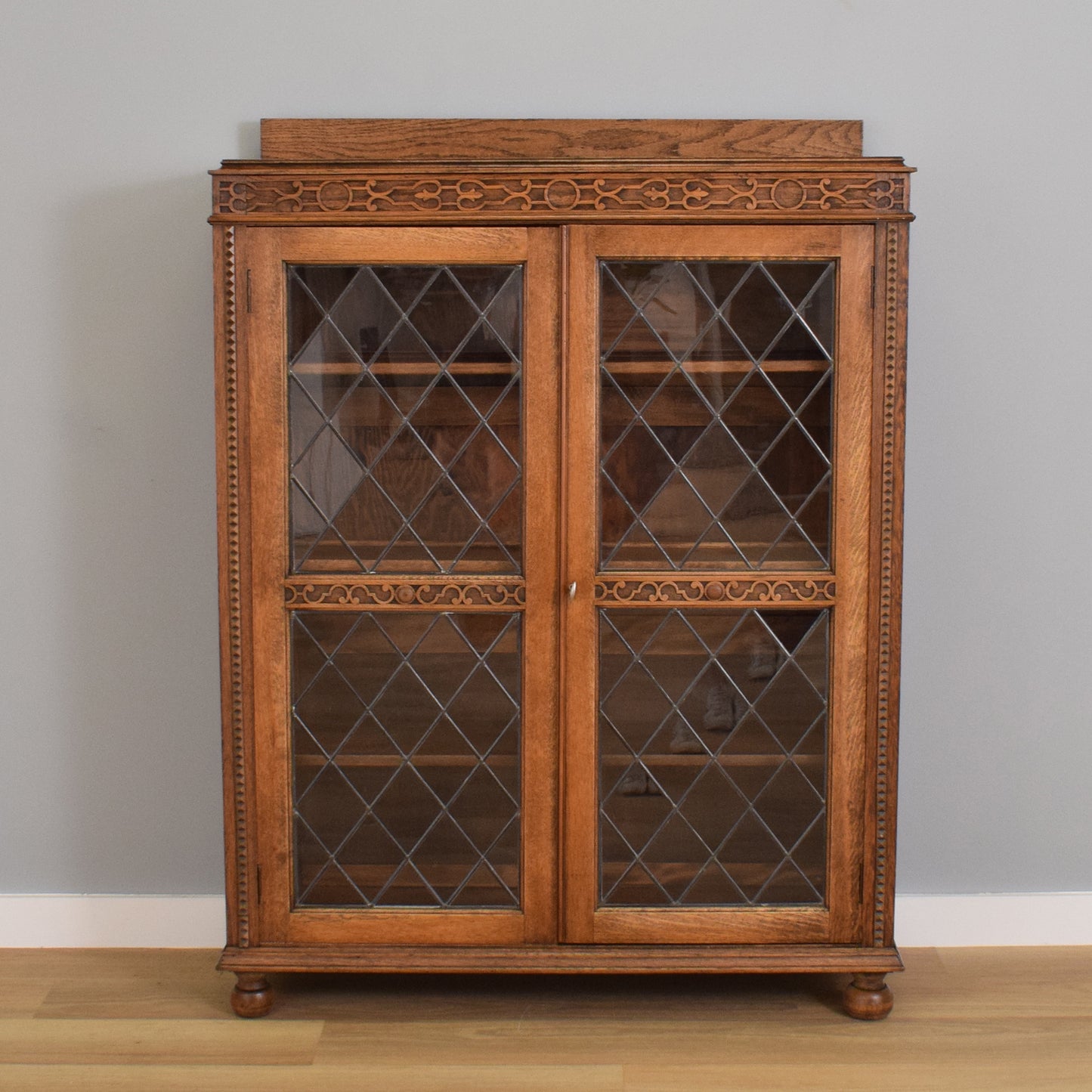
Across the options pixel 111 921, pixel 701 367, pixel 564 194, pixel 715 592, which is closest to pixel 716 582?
pixel 715 592

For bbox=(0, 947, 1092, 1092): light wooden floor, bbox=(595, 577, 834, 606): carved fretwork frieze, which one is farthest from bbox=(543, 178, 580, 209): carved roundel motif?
bbox=(0, 947, 1092, 1092): light wooden floor

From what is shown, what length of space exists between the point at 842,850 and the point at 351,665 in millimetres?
977

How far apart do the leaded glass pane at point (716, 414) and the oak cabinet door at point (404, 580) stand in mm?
125

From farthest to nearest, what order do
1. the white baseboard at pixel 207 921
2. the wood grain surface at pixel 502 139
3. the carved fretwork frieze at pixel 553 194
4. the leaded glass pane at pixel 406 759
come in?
the white baseboard at pixel 207 921 → the wood grain surface at pixel 502 139 → the leaded glass pane at pixel 406 759 → the carved fretwork frieze at pixel 553 194

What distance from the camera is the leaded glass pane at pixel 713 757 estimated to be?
1.99 meters

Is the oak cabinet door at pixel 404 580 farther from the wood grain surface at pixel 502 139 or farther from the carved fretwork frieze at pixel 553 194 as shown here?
the wood grain surface at pixel 502 139

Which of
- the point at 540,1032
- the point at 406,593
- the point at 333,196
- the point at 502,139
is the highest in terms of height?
the point at 502,139

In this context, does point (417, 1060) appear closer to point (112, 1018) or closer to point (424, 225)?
point (112, 1018)

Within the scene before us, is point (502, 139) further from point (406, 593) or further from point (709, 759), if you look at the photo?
point (709, 759)

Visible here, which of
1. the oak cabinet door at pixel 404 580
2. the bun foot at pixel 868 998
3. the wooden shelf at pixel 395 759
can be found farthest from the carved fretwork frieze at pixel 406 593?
the bun foot at pixel 868 998

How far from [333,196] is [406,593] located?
72 centimetres

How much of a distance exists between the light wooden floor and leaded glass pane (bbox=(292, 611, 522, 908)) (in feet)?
0.82

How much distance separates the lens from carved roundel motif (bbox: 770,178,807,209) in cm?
190

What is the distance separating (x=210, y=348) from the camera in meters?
2.28
